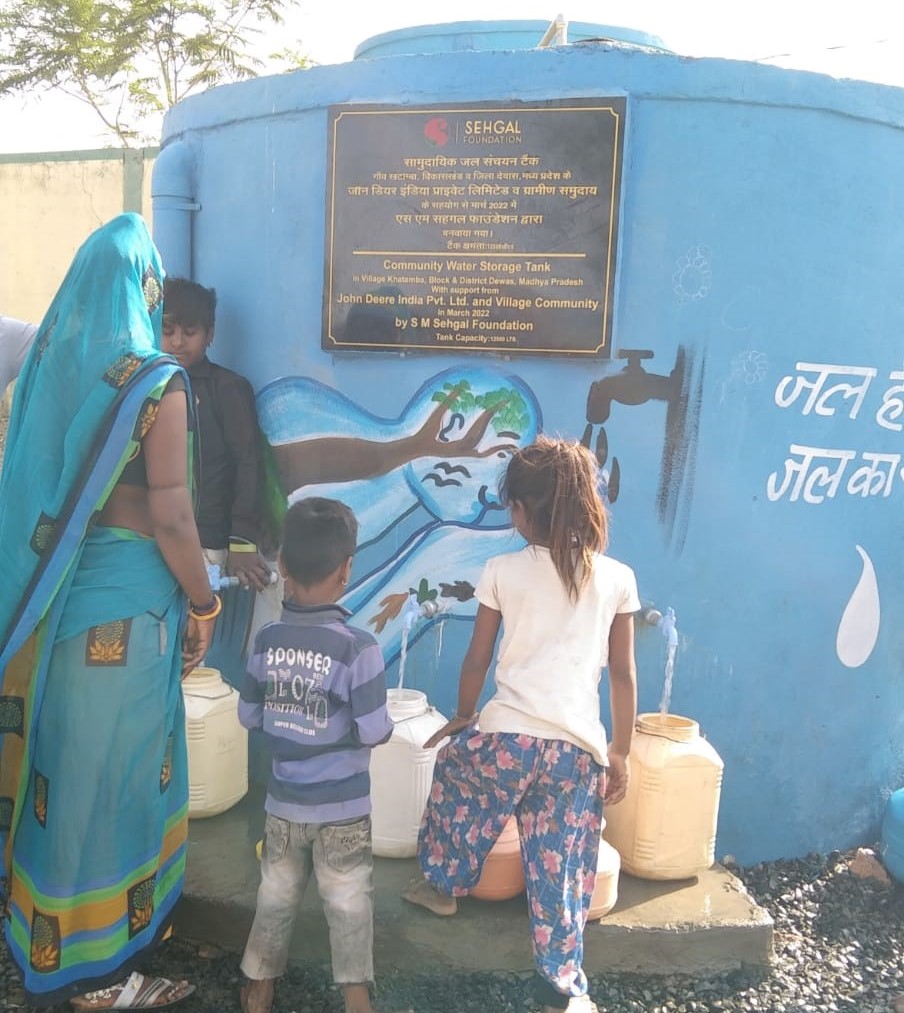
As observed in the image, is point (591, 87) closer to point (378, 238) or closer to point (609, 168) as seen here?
point (609, 168)

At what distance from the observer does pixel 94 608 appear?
7.98 ft

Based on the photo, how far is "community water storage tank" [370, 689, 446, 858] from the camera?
3.14 m

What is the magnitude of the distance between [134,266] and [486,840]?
1802mm

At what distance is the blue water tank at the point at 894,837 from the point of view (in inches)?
140

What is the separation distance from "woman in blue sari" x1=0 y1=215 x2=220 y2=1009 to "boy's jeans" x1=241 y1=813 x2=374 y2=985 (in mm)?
361

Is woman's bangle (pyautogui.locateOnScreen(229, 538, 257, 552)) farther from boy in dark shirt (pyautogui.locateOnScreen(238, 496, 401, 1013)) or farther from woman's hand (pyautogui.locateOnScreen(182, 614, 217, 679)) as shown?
boy in dark shirt (pyautogui.locateOnScreen(238, 496, 401, 1013))

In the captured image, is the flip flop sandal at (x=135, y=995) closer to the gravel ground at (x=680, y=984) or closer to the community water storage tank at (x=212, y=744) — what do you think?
the gravel ground at (x=680, y=984)

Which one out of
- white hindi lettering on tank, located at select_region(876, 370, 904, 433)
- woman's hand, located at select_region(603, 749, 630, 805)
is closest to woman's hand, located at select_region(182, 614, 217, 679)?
woman's hand, located at select_region(603, 749, 630, 805)

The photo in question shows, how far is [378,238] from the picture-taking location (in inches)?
138

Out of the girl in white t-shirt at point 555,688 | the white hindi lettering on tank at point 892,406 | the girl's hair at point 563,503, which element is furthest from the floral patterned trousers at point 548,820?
the white hindi lettering on tank at point 892,406

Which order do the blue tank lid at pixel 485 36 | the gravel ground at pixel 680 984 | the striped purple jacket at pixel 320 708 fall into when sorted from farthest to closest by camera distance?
the blue tank lid at pixel 485 36 → the gravel ground at pixel 680 984 → the striped purple jacket at pixel 320 708

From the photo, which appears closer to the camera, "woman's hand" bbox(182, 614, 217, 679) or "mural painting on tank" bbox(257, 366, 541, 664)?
"woman's hand" bbox(182, 614, 217, 679)

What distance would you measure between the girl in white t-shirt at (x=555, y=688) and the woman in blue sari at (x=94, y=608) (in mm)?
823

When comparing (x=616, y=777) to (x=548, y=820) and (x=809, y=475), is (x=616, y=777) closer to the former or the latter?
(x=548, y=820)
